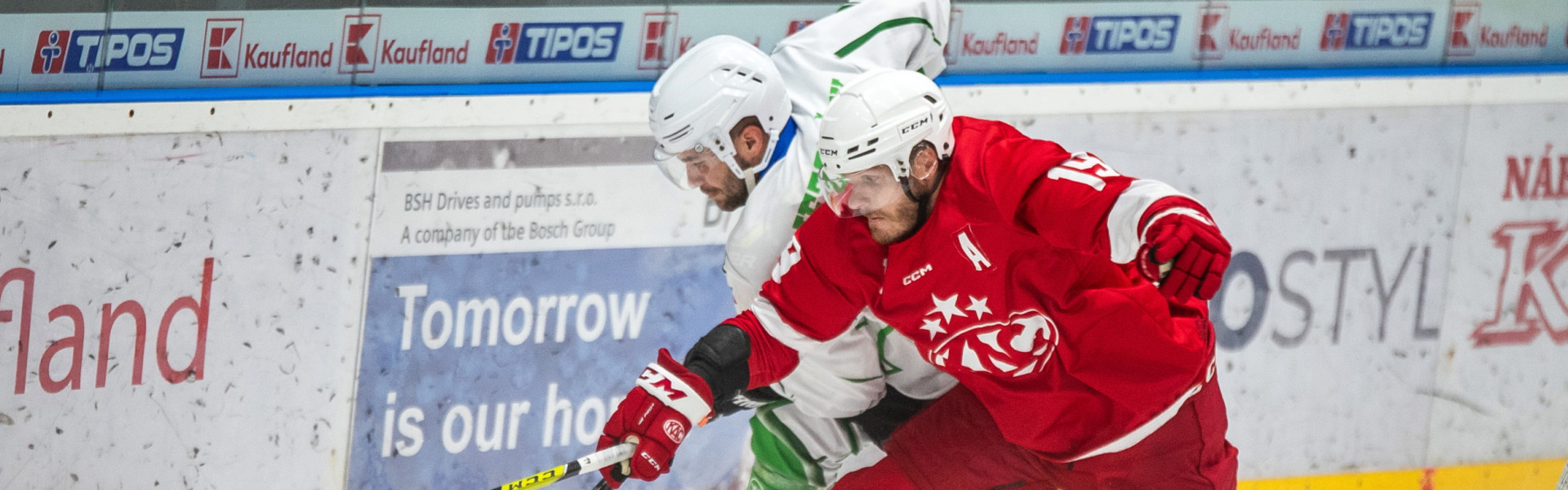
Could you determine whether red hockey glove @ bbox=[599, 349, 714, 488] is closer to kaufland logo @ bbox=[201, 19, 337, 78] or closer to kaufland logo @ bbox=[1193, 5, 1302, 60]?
kaufland logo @ bbox=[201, 19, 337, 78]

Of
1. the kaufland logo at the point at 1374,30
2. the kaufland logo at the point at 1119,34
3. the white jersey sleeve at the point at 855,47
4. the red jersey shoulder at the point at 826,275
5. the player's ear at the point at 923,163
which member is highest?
the kaufland logo at the point at 1374,30

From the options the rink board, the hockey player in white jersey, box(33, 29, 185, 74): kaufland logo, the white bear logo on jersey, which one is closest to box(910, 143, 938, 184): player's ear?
the white bear logo on jersey

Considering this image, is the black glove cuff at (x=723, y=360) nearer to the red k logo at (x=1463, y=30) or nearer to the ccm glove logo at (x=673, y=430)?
the ccm glove logo at (x=673, y=430)

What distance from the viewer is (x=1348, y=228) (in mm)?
3719

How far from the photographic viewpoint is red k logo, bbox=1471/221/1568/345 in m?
3.84

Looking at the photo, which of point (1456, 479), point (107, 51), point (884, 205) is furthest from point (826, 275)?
point (1456, 479)

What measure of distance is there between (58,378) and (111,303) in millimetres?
188

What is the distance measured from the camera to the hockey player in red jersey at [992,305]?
2070 millimetres

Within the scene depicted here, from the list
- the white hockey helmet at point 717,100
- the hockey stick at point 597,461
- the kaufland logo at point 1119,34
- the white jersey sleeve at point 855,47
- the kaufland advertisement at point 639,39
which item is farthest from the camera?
the kaufland logo at point 1119,34

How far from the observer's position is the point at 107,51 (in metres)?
2.97

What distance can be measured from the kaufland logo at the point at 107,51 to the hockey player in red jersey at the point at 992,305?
1.47 m

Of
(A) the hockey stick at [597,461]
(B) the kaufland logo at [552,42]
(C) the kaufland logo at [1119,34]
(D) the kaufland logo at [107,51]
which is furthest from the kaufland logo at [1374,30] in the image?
(D) the kaufland logo at [107,51]

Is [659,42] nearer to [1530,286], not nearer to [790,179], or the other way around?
[790,179]

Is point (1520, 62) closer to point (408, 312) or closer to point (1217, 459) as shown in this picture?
point (1217, 459)
